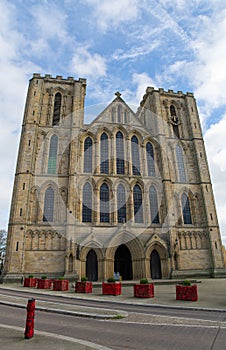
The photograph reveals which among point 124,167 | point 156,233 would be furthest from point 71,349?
point 124,167

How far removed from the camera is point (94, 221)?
24.2 metres

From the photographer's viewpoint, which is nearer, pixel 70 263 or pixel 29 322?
pixel 29 322

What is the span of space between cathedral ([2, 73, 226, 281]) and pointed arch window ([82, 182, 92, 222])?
0.34 ft

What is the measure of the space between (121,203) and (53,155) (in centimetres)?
959

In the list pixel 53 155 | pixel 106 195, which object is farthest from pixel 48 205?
pixel 106 195

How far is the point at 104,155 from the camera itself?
28.0 meters

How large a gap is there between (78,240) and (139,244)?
6.05 meters

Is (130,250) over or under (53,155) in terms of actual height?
under

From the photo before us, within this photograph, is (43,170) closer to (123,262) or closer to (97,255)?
(97,255)

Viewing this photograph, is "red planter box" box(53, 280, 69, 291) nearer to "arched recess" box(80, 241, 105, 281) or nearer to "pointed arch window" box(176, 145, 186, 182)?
"arched recess" box(80, 241, 105, 281)

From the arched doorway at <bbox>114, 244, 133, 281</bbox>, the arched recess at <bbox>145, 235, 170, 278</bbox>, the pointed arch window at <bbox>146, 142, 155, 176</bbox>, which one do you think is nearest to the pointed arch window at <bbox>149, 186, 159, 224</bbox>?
the pointed arch window at <bbox>146, 142, 155, 176</bbox>

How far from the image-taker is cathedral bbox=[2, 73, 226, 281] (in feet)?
74.9

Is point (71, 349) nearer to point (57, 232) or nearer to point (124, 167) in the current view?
point (57, 232)

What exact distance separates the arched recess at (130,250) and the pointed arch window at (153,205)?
10.9 feet
